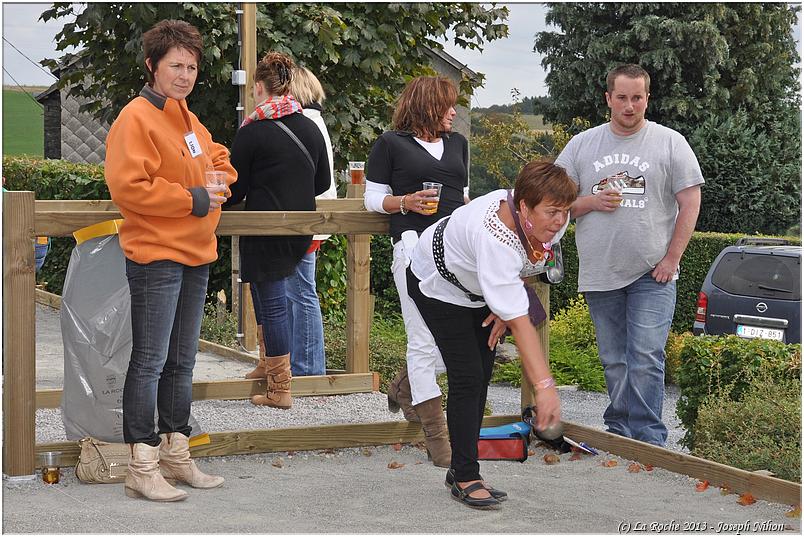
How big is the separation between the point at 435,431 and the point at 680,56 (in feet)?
77.3

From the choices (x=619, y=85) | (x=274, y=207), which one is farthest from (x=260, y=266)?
(x=619, y=85)

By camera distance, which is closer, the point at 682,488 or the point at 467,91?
the point at 682,488

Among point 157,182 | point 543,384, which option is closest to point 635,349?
point 543,384

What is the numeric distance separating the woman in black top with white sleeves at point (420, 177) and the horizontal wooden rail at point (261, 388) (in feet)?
5.00

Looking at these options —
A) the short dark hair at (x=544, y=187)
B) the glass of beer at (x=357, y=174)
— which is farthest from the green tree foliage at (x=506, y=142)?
the short dark hair at (x=544, y=187)

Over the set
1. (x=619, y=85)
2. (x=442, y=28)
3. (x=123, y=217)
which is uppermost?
(x=442, y=28)

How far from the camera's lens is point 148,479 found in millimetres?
4465

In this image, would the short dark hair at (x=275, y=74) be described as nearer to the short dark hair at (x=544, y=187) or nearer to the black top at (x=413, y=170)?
the black top at (x=413, y=170)

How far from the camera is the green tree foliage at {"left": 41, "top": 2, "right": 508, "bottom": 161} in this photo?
1021cm

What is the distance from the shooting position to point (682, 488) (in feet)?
16.2

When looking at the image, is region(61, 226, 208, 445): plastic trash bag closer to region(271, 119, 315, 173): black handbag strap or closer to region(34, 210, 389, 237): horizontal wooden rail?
region(34, 210, 389, 237): horizontal wooden rail

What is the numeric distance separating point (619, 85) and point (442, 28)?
21.3 ft

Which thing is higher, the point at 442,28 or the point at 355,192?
the point at 442,28

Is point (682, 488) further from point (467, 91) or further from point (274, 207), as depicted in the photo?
point (467, 91)
